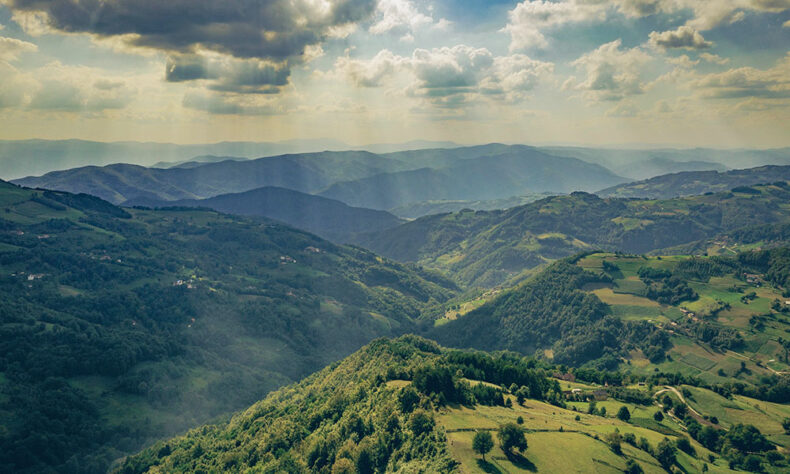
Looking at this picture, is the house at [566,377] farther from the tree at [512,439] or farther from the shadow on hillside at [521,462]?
the shadow on hillside at [521,462]

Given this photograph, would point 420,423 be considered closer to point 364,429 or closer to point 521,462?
point 364,429

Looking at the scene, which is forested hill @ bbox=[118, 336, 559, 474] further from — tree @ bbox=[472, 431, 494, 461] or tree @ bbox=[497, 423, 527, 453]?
tree @ bbox=[497, 423, 527, 453]

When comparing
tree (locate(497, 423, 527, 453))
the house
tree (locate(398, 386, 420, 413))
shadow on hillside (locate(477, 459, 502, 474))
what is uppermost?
tree (locate(497, 423, 527, 453))

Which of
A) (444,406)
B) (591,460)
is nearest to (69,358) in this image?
(444,406)

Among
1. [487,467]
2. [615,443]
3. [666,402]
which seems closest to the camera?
[487,467]

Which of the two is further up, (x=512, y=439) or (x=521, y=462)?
(x=512, y=439)

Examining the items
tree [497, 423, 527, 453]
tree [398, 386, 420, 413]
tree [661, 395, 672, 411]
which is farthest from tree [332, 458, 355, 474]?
tree [661, 395, 672, 411]

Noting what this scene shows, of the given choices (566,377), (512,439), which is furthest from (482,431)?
(566,377)
